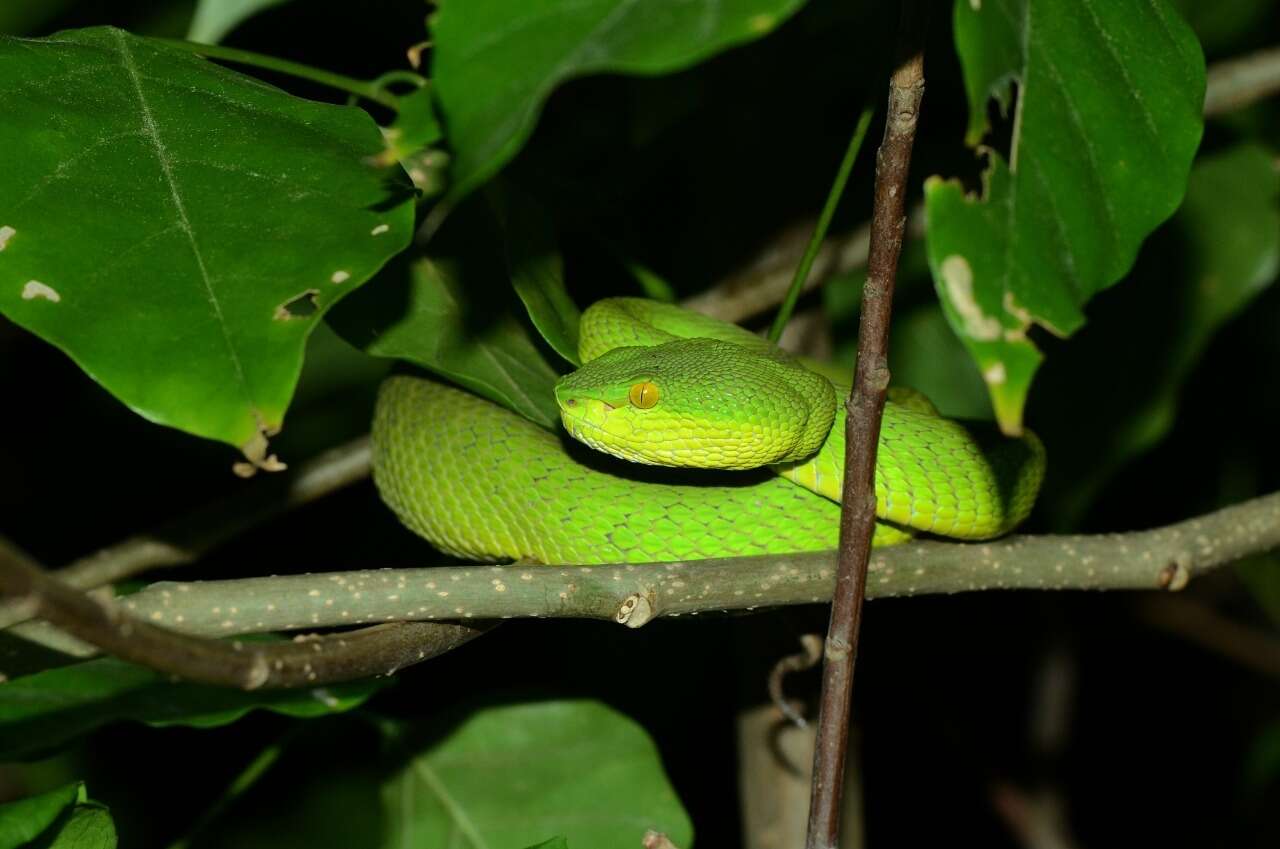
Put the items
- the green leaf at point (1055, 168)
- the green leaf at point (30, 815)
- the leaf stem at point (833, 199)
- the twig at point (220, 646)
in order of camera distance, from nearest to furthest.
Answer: the twig at point (220, 646) < the green leaf at point (1055, 168) < the green leaf at point (30, 815) < the leaf stem at point (833, 199)

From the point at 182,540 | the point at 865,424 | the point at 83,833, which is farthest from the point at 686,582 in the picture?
the point at 182,540

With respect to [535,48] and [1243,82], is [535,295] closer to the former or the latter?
[535,48]

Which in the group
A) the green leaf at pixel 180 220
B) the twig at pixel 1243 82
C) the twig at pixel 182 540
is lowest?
the twig at pixel 182 540

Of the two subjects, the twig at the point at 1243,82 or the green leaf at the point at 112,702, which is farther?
the twig at the point at 1243,82

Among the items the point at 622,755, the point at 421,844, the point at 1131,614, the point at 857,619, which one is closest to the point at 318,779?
the point at 421,844

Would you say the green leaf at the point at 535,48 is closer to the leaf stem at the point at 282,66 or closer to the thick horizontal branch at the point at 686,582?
the thick horizontal branch at the point at 686,582

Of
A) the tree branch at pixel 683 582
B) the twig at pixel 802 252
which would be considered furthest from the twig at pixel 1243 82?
the tree branch at pixel 683 582
